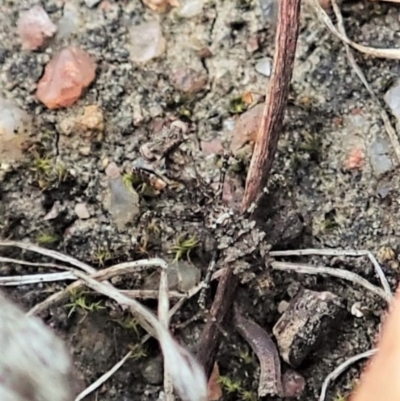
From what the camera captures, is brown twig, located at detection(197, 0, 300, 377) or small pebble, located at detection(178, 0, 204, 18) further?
small pebble, located at detection(178, 0, 204, 18)

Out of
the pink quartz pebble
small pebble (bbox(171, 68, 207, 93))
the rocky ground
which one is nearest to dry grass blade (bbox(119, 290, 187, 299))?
the rocky ground

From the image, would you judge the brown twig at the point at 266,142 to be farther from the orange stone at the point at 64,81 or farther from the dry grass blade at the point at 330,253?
the orange stone at the point at 64,81

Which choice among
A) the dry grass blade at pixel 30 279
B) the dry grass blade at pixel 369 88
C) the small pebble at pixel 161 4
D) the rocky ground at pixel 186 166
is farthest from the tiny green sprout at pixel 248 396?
the small pebble at pixel 161 4

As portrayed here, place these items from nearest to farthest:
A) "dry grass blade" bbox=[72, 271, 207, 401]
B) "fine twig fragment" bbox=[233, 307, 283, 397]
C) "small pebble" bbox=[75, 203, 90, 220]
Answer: "dry grass blade" bbox=[72, 271, 207, 401] < "fine twig fragment" bbox=[233, 307, 283, 397] < "small pebble" bbox=[75, 203, 90, 220]

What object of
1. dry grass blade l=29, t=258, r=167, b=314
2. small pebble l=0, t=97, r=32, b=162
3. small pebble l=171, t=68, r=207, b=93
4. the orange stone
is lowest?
dry grass blade l=29, t=258, r=167, b=314

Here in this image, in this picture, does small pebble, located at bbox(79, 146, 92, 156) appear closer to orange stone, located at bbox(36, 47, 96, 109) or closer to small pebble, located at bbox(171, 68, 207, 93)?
orange stone, located at bbox(36, 47, 96, 109)

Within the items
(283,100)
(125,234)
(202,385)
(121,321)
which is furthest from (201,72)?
(202,385)

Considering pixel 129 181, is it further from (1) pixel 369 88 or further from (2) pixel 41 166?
(1) pixel 369 88

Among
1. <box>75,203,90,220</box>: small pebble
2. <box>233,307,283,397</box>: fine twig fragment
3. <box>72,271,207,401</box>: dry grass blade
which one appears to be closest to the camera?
<box>72,271,207,401</box>: dry grass blade

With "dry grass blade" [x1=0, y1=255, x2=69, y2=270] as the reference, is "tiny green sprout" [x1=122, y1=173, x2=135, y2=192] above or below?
above
